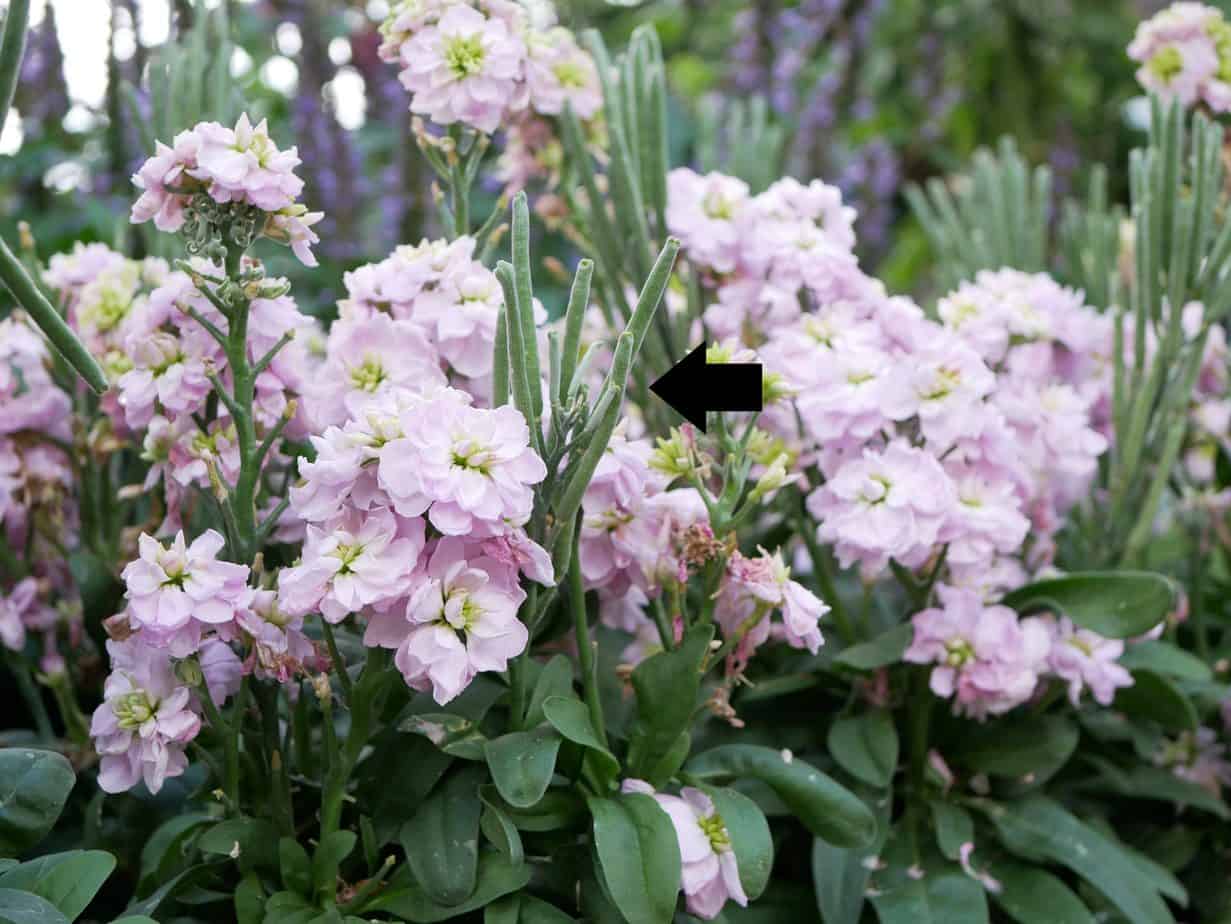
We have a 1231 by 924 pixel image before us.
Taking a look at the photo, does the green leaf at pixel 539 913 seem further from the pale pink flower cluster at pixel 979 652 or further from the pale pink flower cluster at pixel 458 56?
the pale pink flower cluster at pixel 458 56

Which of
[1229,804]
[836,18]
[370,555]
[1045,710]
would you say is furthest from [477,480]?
[836,18]

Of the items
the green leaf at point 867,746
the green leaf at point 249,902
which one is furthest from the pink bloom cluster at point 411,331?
the green leaf at point 867,746

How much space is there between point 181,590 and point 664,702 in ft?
1.06

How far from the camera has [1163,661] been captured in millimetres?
1112

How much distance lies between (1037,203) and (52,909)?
1278mm

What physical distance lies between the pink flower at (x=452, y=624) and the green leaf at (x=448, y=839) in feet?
0.40

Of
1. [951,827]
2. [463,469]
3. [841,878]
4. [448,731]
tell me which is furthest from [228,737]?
[951,827]

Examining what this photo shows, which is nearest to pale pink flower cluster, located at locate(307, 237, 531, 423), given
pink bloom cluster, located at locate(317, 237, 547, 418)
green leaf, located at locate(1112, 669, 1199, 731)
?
pink bloom cluster, located at locate(317, 237, 547, 418)

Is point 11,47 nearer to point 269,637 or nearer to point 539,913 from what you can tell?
point 269,637

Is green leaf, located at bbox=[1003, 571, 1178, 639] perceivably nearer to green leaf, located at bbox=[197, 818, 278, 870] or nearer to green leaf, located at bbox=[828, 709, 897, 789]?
green leaf, located at bbox=[828, 709, 897, 789]

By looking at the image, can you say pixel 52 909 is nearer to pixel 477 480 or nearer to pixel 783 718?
pixel 477 480

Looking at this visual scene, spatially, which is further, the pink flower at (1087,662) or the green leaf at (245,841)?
the pink flower at (1087,662)

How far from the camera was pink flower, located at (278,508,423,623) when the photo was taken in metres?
0.68

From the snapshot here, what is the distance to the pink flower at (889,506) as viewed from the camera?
35.9 inches
